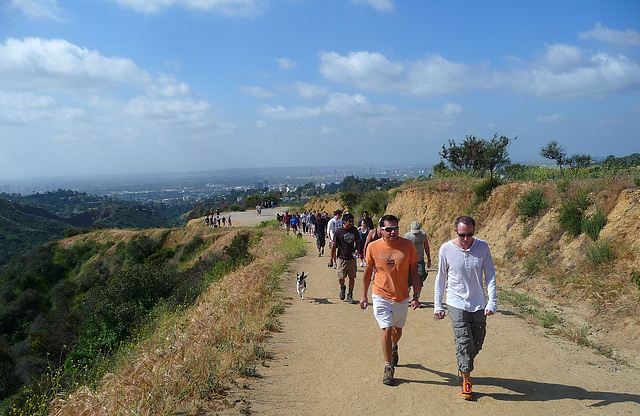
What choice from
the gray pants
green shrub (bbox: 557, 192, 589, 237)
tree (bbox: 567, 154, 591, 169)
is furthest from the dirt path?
tree (bbox: 567, 154, 591, 169)

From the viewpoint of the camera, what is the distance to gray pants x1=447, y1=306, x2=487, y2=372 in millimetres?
4332

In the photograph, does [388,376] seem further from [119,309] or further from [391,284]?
[119,309]

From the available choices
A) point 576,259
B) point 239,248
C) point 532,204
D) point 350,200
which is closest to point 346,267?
point 576,259

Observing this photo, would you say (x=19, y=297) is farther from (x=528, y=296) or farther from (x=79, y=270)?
(x=528, y=296)

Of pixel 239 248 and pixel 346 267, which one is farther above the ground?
pixel 346 267

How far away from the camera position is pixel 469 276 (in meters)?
4.37

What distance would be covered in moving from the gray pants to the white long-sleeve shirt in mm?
81

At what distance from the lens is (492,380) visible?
16.2ft

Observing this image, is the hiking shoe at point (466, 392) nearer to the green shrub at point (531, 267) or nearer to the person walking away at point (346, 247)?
the person walking away at point (346, 247)

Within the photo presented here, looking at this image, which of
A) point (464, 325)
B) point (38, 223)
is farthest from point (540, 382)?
point (38, 223)

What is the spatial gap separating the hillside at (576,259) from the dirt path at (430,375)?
103 cm

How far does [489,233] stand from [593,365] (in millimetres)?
8743

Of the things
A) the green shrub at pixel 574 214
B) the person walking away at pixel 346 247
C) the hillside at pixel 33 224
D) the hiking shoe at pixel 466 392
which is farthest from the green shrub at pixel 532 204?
the hillside at pixel 33 224

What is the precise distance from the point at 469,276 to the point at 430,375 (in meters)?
1.54
